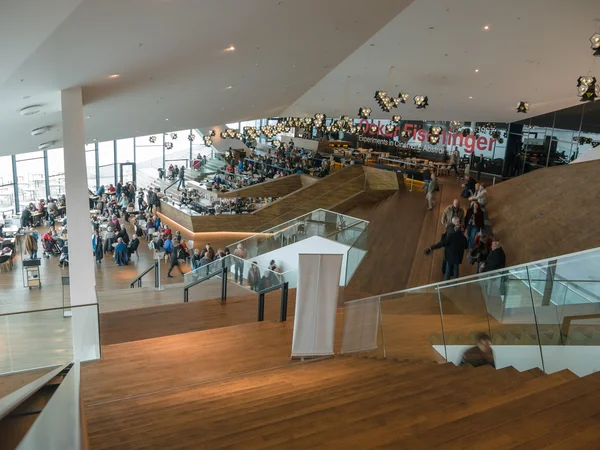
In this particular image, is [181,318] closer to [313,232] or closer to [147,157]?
[313,232]

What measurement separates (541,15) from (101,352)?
9.62 metres

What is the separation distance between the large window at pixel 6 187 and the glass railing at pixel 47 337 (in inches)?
623

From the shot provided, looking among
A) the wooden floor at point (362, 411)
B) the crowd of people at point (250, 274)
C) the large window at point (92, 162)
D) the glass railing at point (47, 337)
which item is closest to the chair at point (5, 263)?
the crowd of people at point (250, 274)

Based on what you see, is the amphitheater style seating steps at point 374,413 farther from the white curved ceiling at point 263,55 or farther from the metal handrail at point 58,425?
the white curved ceiling at point 263,55

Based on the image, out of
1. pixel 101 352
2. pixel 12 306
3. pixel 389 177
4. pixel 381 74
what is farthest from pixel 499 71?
pixel 12 306

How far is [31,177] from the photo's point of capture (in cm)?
2138

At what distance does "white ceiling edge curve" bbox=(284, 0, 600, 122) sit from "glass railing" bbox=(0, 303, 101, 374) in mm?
8177

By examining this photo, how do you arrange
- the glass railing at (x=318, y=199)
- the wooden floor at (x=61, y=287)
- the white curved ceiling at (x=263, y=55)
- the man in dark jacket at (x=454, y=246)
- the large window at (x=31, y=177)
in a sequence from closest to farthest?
the white curved ceiling at (x=263, y=55)
the man in dark jacket at (x=454, y=246)
the wooden floor at (x=61, y=287)
the glass railing at (x=318, y=199)
the large window at (x=31, y=177)

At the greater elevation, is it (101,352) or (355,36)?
(355,36)

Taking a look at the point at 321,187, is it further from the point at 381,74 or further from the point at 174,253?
the point at 174,253

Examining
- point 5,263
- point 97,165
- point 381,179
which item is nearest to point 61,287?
point 5,263

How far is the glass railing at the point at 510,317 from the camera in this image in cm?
416

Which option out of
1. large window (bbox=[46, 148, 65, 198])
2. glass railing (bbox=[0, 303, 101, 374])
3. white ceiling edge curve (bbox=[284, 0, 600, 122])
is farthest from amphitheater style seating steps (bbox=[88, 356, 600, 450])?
large window (bbox=[46, 148, 65, 198])

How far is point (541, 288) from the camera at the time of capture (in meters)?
4.48
